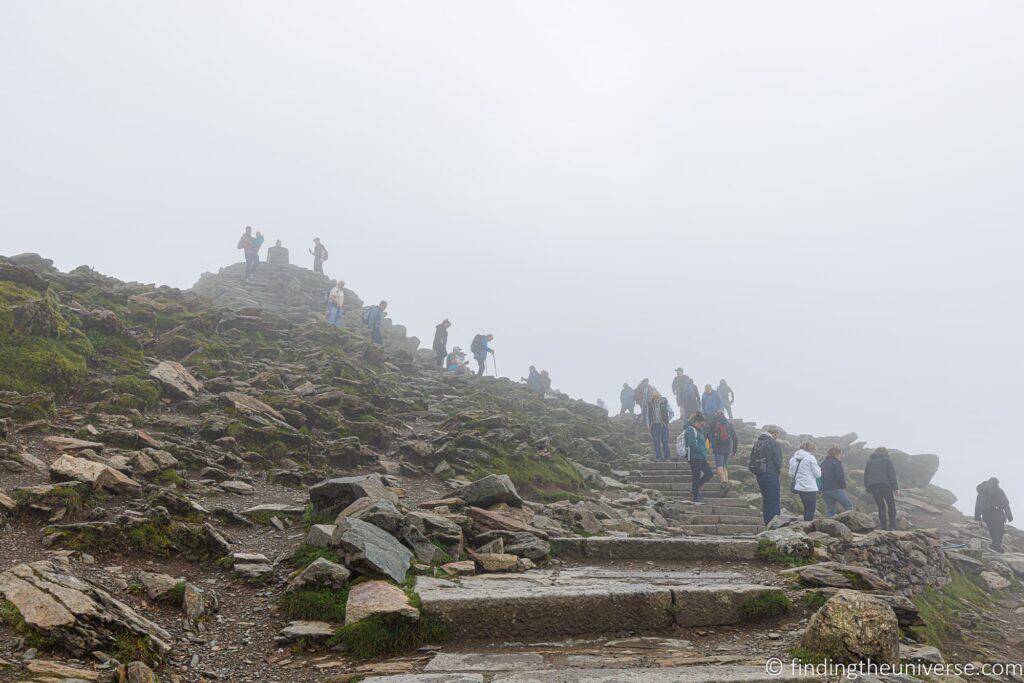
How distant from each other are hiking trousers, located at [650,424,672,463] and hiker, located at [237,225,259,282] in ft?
107

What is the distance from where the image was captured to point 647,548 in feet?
32.9

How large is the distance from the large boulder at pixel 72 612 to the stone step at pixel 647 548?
6.22m

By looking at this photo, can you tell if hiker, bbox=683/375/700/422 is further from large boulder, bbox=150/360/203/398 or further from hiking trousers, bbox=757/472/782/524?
large boulder, bbox=150/360/203/398

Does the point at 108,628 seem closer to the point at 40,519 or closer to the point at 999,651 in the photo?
the point at 40,519

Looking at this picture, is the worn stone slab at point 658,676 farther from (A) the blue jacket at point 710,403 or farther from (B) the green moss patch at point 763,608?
(A) the blue jacket at point 710,403

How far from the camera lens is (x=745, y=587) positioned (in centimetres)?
684

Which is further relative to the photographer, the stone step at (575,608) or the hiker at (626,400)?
the hiker at (626,400)

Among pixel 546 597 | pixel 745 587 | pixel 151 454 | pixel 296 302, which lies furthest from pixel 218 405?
pixel 296 302

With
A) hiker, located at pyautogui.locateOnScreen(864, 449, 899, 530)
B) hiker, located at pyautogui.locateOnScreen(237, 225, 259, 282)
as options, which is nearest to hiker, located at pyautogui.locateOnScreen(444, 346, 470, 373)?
hiker, located at pyautogui.locateOnScreen(237, 225, 259, 282)

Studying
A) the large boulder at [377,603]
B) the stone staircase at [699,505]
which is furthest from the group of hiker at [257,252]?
the large boulder at [377,603]

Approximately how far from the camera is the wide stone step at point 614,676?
15.5 ft

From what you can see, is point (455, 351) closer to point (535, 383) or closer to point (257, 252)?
point (535, 383)

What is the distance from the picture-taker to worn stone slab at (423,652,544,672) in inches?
205

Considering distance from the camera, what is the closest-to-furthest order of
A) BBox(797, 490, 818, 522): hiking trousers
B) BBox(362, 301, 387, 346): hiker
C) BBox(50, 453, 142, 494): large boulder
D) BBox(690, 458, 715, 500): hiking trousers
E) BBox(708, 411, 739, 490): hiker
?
BBox(50, 453, 142, 494): large boulder < BBox(797, 490, 818, 522): hiking trousers < BBox(690, 458, 715, 500): hiking trousers < BBox(708, 411, 739, 490): hiker < BBox(362, 301, 387, 346): hiker
